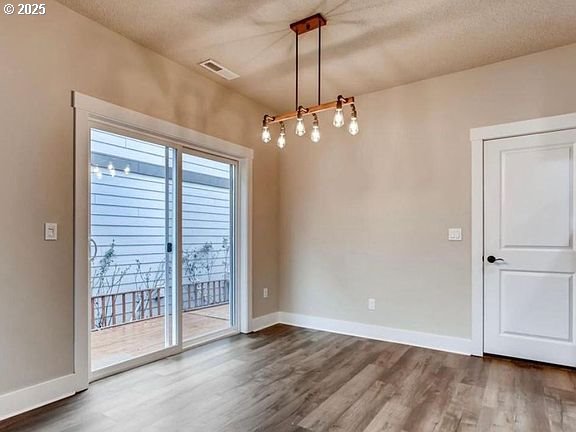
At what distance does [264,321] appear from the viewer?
4.51m

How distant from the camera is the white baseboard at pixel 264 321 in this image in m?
4.34

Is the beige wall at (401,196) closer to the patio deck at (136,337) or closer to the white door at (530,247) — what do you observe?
the white door at (530,247)

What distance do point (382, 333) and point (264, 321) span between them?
1438 mm

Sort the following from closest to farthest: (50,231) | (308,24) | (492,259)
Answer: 1. (50,231)
2. (308,24)
3. (492,259)

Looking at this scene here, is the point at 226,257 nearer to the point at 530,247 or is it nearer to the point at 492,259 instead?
the point at 492,259

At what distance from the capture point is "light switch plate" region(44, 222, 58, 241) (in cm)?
249

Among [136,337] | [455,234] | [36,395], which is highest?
[455,234]

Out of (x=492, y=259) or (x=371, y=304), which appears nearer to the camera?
(x=492, y=259)

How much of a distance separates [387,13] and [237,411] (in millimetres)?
2990

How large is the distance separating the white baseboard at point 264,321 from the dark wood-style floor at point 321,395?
2.42 feet

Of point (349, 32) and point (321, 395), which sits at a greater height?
point (349, 32)

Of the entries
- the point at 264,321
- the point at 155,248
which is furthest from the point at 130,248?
the point at 264,321

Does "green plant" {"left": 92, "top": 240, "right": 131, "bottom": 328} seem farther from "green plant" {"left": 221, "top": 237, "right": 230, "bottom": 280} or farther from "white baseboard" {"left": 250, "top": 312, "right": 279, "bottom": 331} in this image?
"white baseboard" {"left": 250, "top": 312, "right": 279, "bottom": 331}

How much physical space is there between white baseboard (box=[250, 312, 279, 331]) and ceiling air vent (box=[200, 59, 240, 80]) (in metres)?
2.77
